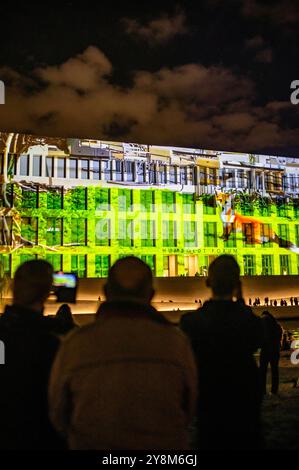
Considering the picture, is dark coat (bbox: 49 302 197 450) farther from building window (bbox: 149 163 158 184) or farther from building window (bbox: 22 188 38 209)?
building window (bbox: 149 163 158 184)

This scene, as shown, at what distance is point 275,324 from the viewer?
9.42 meters

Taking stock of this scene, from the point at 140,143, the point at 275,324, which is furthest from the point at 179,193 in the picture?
the point at 275,324

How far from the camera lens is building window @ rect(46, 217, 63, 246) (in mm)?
33341

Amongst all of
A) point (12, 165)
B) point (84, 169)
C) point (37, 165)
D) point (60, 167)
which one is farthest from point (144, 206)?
point (12, 165)

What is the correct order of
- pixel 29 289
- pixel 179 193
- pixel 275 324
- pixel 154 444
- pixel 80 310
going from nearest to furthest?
pixel 154 444 → pixel 29 289 → pixel 275 324 → pixel 80 310 → pixel 179 193

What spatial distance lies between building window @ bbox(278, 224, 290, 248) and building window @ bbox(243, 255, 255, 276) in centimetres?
314

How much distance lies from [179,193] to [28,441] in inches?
1371

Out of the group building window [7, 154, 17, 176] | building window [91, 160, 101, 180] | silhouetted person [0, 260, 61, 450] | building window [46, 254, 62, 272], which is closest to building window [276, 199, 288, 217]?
building window [91, 160, 101, 180]

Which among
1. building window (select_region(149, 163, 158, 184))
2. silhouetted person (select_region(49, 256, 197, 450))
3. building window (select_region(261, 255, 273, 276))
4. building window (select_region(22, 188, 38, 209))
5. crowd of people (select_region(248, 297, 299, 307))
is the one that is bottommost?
crowd of people (select_region(248, 297, 299, 307))

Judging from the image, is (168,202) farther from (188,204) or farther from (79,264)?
(79,264)

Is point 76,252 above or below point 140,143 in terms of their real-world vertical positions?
below

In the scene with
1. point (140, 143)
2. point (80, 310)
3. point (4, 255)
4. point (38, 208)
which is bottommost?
point (80, 310)

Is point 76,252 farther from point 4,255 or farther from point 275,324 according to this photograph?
point 275,324

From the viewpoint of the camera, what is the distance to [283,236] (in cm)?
3869
